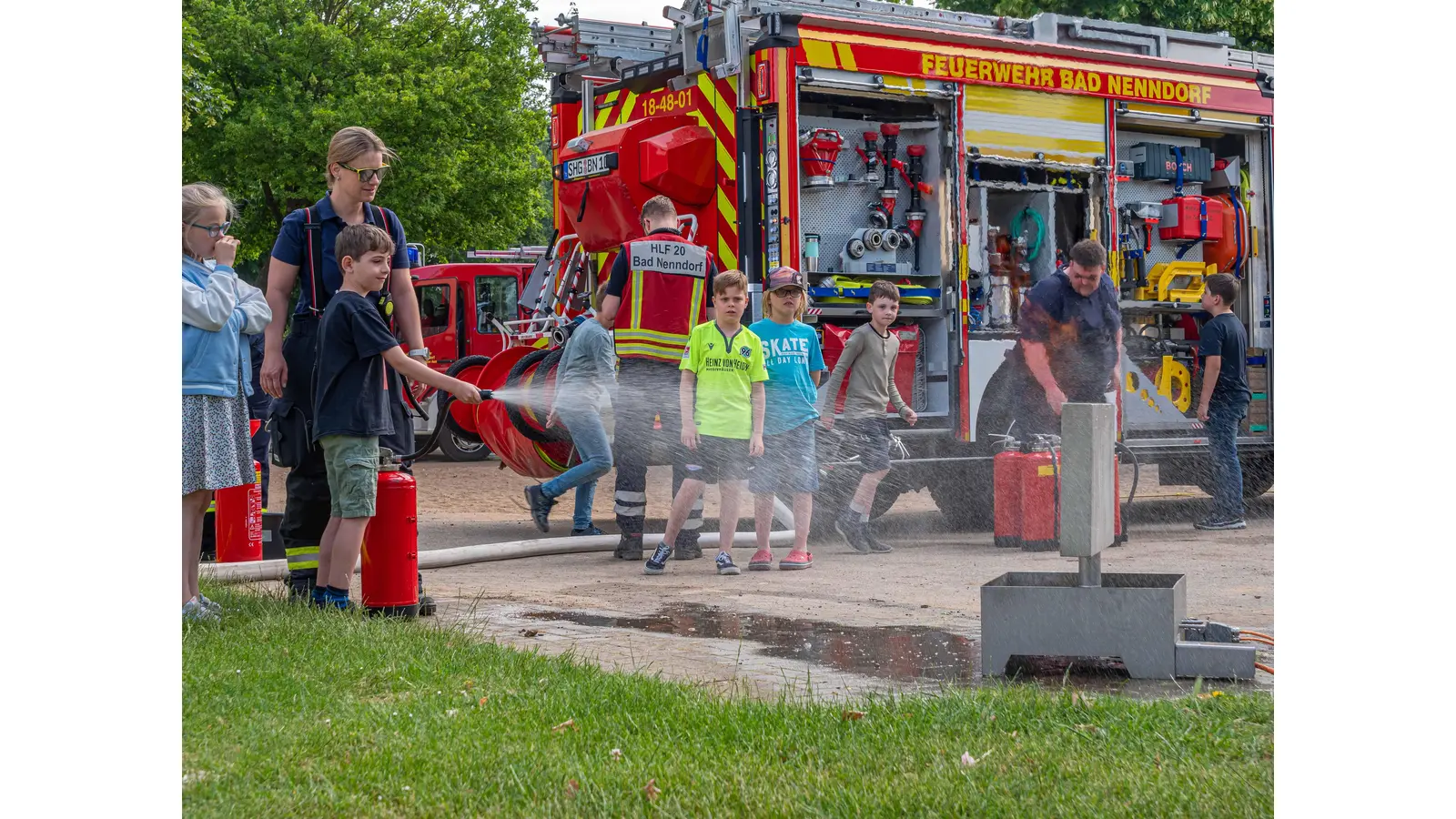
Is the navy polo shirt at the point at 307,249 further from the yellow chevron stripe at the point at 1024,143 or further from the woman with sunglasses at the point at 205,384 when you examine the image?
the yellow chevron stripe at the point at 1024,143

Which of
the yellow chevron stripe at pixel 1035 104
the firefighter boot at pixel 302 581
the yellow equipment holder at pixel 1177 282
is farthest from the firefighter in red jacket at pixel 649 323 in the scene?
the yellow equipment holder at pixel 1177 282

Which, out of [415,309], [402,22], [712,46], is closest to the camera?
[415,309]

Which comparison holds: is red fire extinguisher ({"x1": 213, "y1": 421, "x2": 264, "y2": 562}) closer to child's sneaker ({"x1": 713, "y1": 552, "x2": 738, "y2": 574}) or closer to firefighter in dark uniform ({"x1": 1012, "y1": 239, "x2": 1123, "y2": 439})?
child's sneaker ({"x1": 713, "y1": 552, "x2": 738, "y2": 574})

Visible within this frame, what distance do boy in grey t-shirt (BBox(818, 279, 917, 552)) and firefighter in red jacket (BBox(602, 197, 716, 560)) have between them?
3.14 feet

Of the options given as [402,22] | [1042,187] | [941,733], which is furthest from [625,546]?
[402,22]

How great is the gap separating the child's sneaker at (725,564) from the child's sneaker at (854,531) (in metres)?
1.34

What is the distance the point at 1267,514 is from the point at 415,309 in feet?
24.0

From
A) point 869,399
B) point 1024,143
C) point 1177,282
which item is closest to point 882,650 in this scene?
point 869,399

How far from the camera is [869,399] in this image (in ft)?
29.7

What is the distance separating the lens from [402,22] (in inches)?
1149

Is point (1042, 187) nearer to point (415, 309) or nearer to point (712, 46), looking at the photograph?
point (712, 46)

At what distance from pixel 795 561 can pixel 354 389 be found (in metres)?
3.03

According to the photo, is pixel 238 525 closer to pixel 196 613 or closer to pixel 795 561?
pixel 196 613

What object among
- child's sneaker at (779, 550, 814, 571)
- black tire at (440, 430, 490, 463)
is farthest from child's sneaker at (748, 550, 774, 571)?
black tire at (440, 430, 490, 463)
